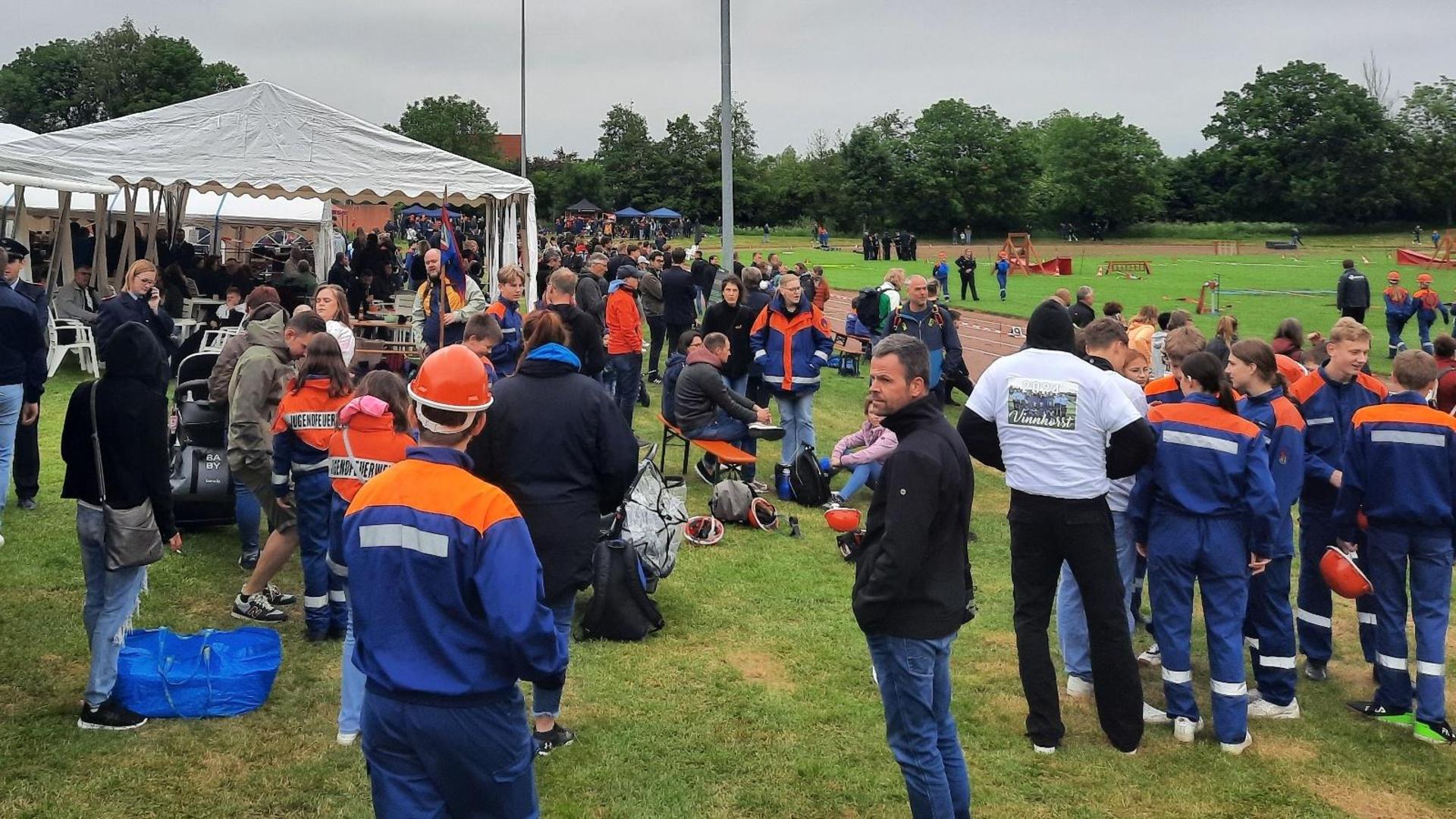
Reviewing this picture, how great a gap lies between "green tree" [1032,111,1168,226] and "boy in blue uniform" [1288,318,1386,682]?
81102 mm

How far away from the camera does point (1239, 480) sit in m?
5.44

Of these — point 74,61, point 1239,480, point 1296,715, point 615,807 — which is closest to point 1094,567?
point 1239,480

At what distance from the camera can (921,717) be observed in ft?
13.5

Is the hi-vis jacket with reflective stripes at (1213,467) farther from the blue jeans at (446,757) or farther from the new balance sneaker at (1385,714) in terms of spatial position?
the blue jeans at (446,757)

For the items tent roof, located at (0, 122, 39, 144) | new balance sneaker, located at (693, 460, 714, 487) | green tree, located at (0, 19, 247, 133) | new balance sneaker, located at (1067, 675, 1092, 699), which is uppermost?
green tree, located at (0, 19, 247, 133)

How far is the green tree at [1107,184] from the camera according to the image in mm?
84625

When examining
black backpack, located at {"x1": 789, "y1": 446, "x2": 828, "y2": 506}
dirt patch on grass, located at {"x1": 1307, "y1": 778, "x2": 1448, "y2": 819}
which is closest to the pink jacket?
black backpack, located at {"x1": 789, "y1": 446, "x2": 828, "y2": 506}

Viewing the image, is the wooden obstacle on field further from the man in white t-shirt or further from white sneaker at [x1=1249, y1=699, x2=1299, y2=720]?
the man in white t-shirt

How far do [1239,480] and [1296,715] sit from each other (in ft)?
5.32

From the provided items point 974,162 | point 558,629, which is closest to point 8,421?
point 558,629

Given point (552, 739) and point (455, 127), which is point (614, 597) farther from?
point (455, 127)

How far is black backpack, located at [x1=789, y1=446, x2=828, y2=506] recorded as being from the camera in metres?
10.5

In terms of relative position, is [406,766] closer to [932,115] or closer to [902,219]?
[902,219]

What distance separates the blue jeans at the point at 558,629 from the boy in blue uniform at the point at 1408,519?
407 cm
